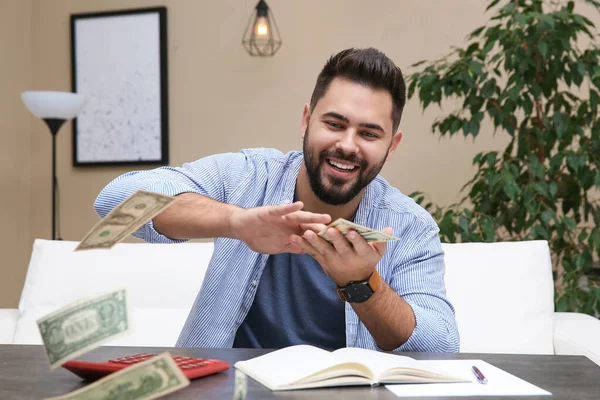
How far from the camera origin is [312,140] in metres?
1.72

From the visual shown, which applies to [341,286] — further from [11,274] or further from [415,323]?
[11,274]

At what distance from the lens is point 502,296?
82.4 inches

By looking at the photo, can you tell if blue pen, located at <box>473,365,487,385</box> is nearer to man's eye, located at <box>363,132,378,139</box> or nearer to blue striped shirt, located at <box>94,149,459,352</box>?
blue striped shirt, located at <box>94,149,459,352</box>

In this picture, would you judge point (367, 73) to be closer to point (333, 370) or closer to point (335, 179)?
point (335, 179)

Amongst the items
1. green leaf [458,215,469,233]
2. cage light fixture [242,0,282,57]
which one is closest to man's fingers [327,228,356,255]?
green leaf [458,215,469,233]

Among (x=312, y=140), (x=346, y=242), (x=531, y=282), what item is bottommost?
(x=531, y=282)

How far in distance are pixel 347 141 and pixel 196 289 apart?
0.76 meters

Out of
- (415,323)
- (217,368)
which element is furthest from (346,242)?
(217,368)

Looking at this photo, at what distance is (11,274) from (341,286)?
11.4ft

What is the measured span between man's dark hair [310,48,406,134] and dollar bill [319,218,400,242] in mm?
558

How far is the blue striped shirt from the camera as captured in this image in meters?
1.53

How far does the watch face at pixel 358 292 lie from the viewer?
137 centimetres

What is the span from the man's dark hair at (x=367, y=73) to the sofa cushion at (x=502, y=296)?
22.3 inches

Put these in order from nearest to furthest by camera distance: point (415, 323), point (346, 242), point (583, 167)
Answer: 1. point (346, 242)
2. point (415, 323)
3. point (583, 167)
